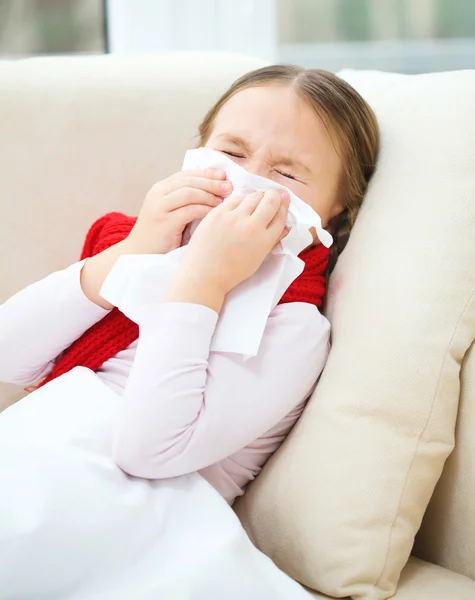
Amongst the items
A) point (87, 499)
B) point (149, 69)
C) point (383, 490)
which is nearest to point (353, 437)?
point (383, 490)

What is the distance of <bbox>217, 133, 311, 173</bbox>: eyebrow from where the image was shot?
102cm

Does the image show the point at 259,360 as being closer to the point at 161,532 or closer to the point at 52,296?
the point at 161,532

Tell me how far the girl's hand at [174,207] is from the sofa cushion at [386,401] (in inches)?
8.9

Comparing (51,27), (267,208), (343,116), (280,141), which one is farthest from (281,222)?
(51,27)

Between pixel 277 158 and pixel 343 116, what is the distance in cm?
14

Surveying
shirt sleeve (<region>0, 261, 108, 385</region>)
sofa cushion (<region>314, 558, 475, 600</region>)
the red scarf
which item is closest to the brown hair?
the red scarf

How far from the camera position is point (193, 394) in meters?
0.86

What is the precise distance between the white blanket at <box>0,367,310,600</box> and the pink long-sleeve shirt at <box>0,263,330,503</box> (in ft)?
0.13

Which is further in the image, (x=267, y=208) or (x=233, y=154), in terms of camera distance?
(x=233, y=154)

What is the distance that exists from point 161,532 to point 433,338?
1.30 ft

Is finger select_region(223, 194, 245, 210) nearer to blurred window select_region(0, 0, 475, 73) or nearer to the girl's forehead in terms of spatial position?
the girl's forehead

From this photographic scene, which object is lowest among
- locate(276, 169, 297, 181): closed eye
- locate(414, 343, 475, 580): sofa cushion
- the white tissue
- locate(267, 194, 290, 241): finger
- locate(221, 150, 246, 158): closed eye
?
locate(414, 343, 475, 580): sofa cushion

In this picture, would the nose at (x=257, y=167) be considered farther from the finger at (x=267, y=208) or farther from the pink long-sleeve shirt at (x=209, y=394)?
the pink long-sleeve shirt at (x=209, y=394)

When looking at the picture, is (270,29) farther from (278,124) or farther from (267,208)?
(267,208)
